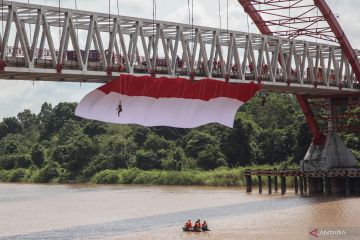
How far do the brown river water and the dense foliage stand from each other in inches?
841

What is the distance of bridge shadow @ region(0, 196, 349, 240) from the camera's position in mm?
43219

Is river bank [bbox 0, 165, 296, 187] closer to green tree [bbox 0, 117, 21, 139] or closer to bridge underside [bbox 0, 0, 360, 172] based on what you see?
bridge underside [bbox 0, 0, 360, 172]

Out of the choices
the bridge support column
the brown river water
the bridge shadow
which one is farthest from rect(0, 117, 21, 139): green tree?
the bridge shadow

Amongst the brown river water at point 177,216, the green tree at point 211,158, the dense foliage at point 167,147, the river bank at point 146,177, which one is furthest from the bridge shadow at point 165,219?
the green tree at point 211,158

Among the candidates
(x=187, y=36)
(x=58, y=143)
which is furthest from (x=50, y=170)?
(x=187, y=36)

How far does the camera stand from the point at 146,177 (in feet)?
324

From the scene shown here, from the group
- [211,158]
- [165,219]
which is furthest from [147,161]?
[165,219]

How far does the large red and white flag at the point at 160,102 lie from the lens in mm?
39031

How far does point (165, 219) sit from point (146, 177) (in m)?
48.7

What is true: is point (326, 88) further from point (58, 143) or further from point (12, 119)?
point (12, 119)

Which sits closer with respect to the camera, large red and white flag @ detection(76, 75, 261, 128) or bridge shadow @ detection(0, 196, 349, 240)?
large red and white flag @ detection(76, 75, 261, 128)

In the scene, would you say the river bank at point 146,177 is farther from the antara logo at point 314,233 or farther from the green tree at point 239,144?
the antara logo at point 314,233

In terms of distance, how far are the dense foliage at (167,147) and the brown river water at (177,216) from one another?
21.4 meters

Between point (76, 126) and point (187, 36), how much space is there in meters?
91.2
